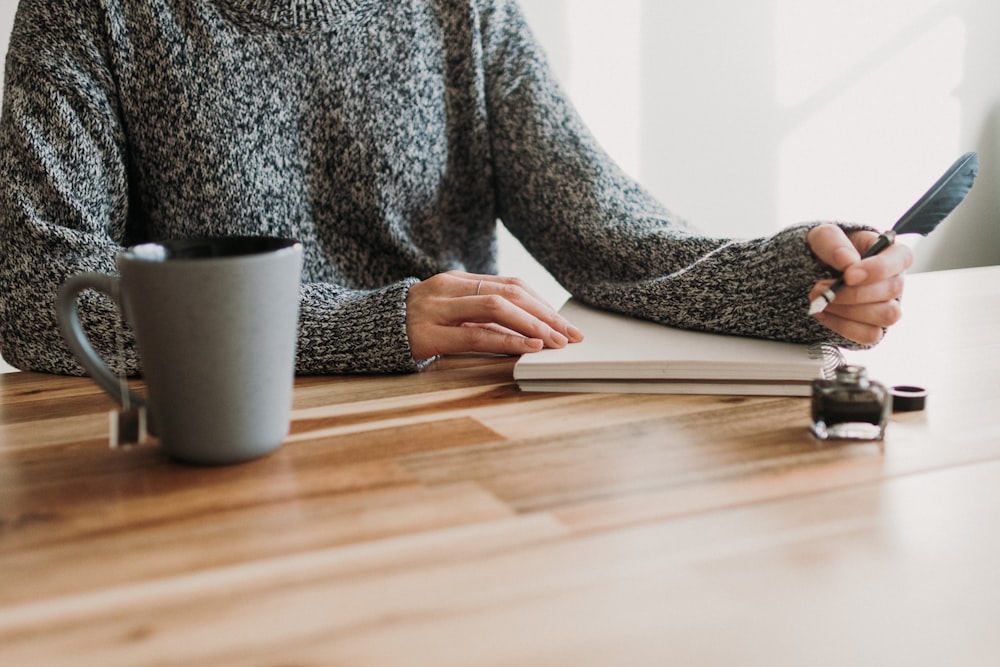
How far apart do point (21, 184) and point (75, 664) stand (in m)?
0.66

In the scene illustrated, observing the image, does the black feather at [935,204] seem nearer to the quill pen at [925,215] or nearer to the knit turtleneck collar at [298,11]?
the quill pen at [925,215]

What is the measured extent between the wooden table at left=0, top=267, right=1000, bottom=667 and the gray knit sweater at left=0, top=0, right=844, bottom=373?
187 millimetres

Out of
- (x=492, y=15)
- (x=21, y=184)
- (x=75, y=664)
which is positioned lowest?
(x=75, y=664)

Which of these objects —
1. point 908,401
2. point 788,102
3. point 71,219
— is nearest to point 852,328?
point 908,401

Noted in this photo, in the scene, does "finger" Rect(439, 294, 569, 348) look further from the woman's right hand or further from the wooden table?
the wooden table

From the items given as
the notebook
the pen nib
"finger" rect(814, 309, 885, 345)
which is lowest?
the notebook

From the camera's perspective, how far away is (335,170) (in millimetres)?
1065

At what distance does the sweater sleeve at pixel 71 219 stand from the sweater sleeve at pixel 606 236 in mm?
243

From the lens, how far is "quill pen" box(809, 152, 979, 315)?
2.28ft

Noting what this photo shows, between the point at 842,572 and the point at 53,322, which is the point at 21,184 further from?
the point at 842,572

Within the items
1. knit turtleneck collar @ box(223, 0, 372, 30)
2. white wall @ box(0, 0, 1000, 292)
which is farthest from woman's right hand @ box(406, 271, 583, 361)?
white wall @ box(0, 0, 1000, 292)

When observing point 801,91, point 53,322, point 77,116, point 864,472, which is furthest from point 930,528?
point 801,91

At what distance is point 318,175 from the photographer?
1062 millimetres

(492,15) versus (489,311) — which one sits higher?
→ (492,15)
